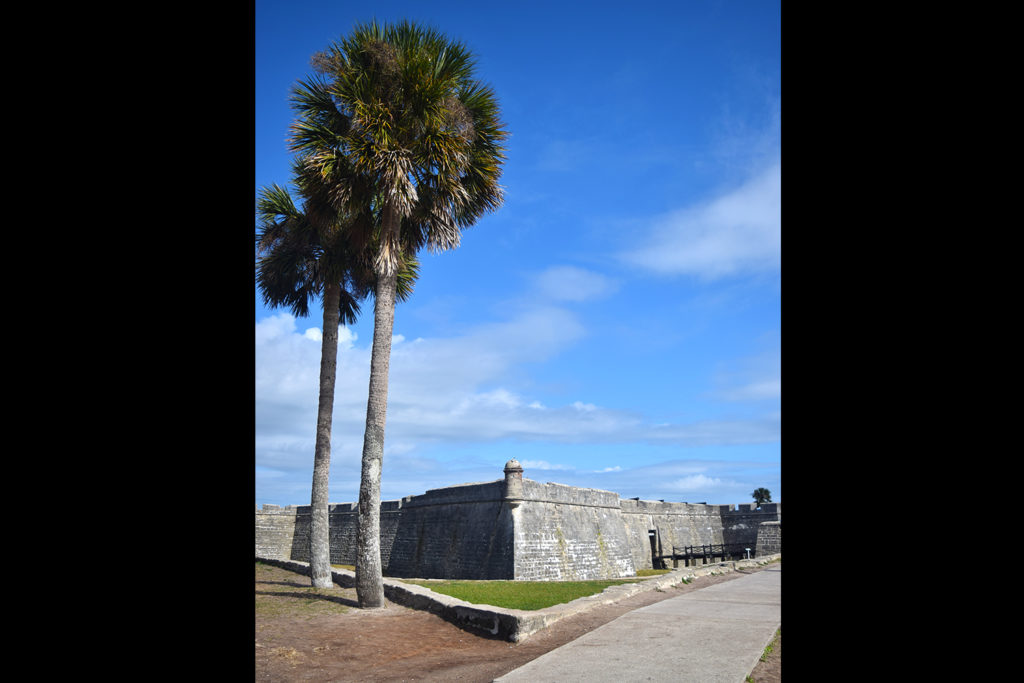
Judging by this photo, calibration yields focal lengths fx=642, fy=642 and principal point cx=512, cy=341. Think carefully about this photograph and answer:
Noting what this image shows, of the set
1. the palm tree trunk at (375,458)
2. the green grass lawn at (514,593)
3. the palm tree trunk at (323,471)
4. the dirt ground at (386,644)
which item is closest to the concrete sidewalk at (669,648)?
the dirt ground at (386,644)

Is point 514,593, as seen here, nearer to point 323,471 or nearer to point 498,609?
point 498,609

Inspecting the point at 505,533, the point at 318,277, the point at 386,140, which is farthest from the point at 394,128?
the point at 505,533

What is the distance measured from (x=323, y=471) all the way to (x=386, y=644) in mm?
5710

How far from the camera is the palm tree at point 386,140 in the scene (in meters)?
11.2

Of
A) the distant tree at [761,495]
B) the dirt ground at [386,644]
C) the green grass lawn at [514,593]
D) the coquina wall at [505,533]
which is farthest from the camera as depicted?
the distant tree at [761,495]

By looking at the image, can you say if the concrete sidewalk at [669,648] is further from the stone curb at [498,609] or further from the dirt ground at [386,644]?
the stone curb at [498,609]

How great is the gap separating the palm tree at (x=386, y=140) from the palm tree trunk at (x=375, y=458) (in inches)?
0.7

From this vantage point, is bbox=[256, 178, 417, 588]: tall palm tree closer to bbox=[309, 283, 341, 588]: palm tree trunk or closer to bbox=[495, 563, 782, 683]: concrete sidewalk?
bbox=[309, 283, 341, 588]: palm tree trunk
